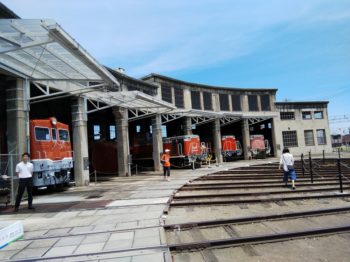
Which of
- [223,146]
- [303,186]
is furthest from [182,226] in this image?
[223,146]

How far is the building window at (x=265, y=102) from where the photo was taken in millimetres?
44688

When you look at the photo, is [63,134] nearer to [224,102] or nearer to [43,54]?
[43,54]

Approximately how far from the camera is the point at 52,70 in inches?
509

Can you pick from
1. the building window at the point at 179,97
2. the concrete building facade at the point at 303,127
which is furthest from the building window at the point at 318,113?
the building window at the point at 179,97

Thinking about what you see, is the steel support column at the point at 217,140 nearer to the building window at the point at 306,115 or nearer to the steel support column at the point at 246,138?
the steel support column at the point at 246,138

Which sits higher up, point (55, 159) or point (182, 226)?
point (55, 159)

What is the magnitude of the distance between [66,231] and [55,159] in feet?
25.1

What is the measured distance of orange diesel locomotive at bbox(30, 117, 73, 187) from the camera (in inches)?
518

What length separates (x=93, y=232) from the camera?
691 cm

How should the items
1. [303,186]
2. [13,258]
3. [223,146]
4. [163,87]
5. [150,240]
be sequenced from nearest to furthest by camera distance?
[13,258] → [150,240] → [303,186] → [163,87] → [223,146]

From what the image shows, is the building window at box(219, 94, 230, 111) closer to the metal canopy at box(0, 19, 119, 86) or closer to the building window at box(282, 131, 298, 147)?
the building window at box(282, 131, 298, 147)

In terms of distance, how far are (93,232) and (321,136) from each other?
152 ft

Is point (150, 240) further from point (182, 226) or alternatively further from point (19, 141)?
point (19, 141)

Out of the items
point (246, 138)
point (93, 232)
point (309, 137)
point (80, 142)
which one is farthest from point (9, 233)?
point (309, 137)
